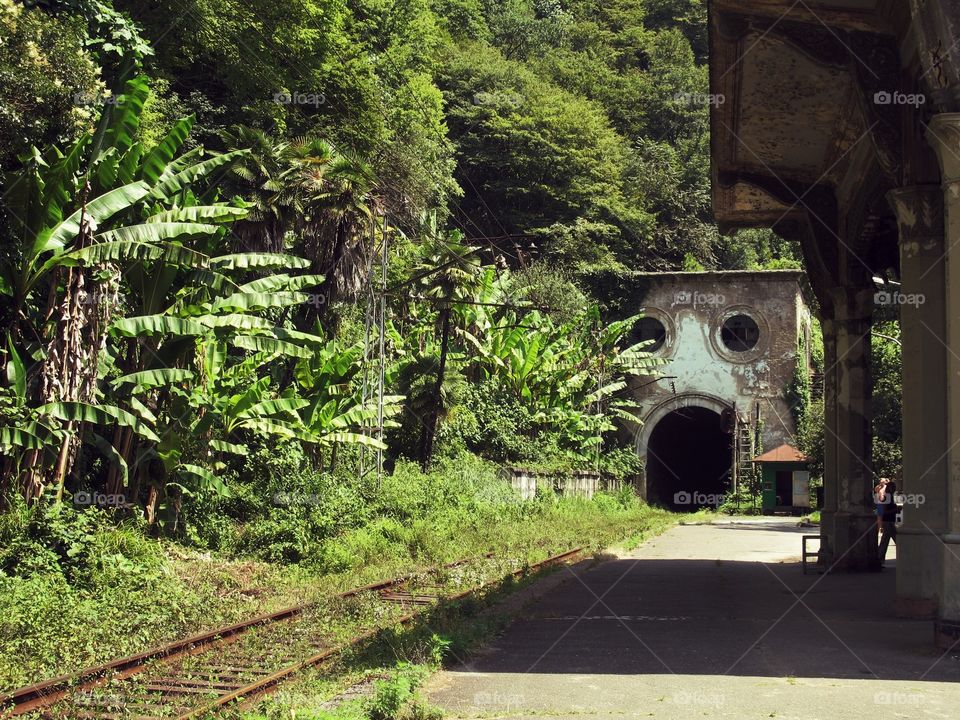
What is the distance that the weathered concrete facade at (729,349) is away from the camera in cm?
4091

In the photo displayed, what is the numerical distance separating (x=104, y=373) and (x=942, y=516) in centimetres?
1119

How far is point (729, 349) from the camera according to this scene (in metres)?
41.6

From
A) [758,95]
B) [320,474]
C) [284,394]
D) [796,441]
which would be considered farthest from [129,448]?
[796,441]

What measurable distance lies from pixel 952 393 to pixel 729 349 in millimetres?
33133

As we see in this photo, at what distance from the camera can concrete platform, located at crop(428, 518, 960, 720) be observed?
7.01 m

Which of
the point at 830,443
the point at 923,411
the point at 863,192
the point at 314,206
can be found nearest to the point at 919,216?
the point at 923,411

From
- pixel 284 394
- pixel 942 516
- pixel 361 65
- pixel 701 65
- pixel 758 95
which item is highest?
pixel 701 65

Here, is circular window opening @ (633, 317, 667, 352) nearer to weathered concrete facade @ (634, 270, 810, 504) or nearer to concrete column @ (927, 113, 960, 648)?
weathered concrete facade @ (634, 270, 810, 504)

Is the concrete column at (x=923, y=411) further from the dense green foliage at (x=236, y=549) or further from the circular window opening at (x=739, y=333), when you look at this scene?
the circular window opening at (x=739, y=333)

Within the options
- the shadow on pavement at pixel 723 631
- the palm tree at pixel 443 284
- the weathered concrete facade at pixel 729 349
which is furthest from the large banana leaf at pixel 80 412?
the weathered concrete facade at pixel 729 349

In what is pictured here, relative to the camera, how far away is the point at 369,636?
9883 millimetres

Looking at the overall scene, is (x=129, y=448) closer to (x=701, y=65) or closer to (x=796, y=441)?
(x=796, y=441)

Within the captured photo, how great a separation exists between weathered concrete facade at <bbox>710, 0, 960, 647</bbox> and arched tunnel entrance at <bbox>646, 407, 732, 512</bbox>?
26198mm

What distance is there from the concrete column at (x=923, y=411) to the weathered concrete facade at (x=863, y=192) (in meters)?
0.01
